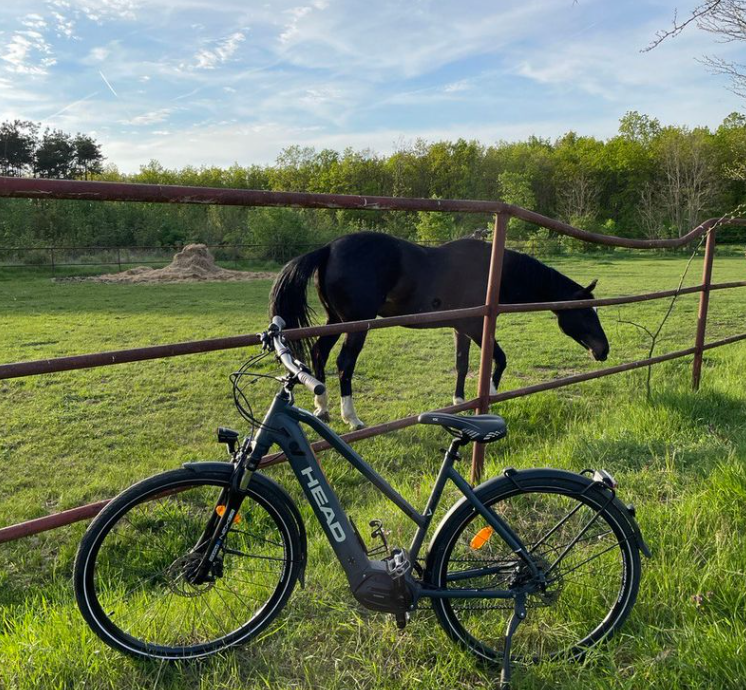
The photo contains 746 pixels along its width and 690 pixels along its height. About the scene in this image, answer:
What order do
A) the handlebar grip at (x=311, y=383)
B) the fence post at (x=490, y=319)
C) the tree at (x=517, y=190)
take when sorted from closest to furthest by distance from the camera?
1. the handlebar grip at (x=311, y=383)
2. the fence post at (x=490, y=319)
3. the tree at (x=517, y=190)

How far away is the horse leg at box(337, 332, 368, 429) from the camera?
471cm

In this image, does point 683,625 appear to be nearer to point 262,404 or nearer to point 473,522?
point 473,522

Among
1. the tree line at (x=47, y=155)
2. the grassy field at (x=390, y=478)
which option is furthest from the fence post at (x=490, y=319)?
the tree line at (x=47, y=155)

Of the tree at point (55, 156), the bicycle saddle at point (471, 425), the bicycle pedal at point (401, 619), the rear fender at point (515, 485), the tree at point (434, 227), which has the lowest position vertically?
the bicycle pedal at point (401, 619)

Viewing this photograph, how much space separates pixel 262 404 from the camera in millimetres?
5336

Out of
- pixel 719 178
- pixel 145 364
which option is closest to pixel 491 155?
pixel 719 178

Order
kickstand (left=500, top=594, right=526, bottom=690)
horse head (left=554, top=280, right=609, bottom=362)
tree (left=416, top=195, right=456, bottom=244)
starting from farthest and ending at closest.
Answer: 1. horse head (left=554, top=280, right=609, bottom=362)
2. tree (left=416, top=195, right=456, bottom=244)
3. kickstand (left=500, top=594, right=526, bottom=690)

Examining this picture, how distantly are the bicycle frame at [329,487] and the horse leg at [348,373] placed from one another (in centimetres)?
282

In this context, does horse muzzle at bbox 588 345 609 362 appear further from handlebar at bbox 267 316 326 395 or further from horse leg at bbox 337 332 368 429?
handlebar at bbox 267 316 326 395

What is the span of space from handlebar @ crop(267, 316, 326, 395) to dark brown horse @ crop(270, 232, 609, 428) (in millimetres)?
2498

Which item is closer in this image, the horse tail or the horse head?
the horse tail

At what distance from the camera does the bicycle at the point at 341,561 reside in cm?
177

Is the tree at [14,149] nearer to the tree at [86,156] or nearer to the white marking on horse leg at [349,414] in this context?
the tree at [86,156]

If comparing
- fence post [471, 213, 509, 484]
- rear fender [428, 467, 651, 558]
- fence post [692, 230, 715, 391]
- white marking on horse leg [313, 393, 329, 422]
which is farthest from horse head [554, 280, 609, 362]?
rear fender [428, 467, 651, 558]
